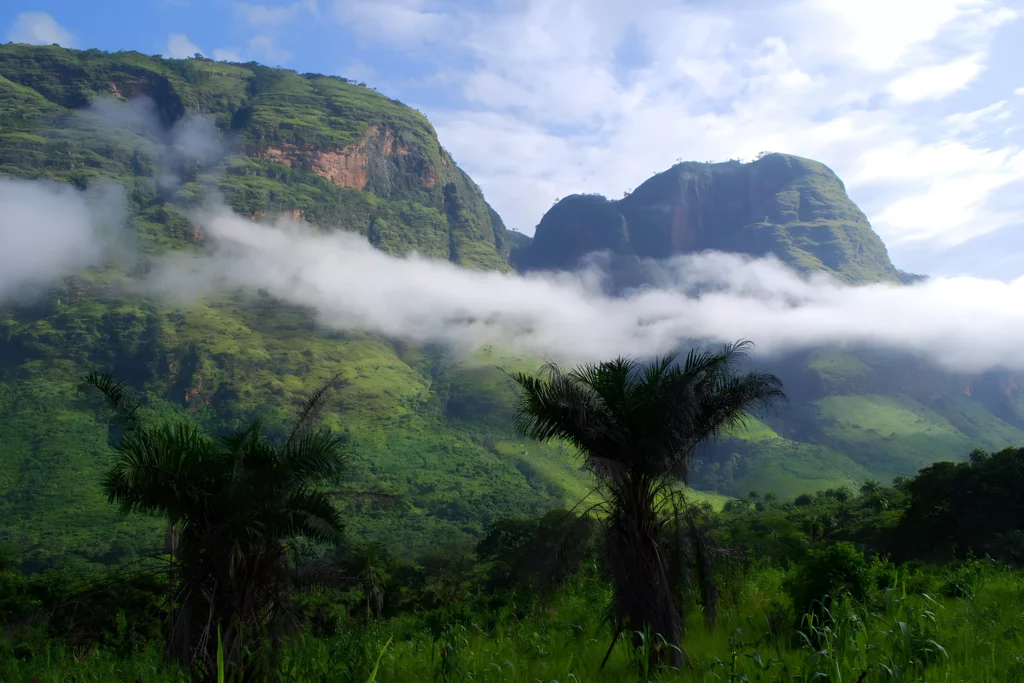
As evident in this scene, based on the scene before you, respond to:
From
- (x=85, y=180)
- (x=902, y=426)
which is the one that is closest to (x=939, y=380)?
(x=902, y=426)

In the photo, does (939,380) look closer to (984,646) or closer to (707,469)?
(707,469)

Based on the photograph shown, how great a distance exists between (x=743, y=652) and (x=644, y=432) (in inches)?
109

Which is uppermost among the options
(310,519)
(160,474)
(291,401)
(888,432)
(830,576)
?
(160,474)

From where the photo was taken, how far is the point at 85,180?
181375mm

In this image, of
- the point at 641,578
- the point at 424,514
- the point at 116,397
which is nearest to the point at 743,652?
the point at 641,578

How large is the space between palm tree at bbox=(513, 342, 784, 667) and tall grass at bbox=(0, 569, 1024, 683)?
2.11ft

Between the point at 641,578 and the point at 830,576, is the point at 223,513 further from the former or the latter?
the point at 830,576

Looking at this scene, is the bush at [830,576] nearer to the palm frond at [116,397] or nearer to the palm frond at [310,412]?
the palm frond at [310,412]

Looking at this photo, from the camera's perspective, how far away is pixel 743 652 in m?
6.95

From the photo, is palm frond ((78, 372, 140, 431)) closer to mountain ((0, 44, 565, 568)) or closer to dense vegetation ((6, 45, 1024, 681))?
dense vegetation ((6, 45, 1024, 681))

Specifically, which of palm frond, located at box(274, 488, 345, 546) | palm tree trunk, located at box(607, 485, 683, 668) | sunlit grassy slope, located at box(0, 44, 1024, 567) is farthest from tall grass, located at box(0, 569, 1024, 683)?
sunlit grassy slope, located at box(0, 44, 1024, 567)

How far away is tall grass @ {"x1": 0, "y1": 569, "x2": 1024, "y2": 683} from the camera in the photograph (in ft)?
16.4

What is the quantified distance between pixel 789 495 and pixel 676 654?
118 meters

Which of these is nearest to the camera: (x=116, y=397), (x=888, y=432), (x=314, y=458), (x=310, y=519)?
(x=310, y=519)
